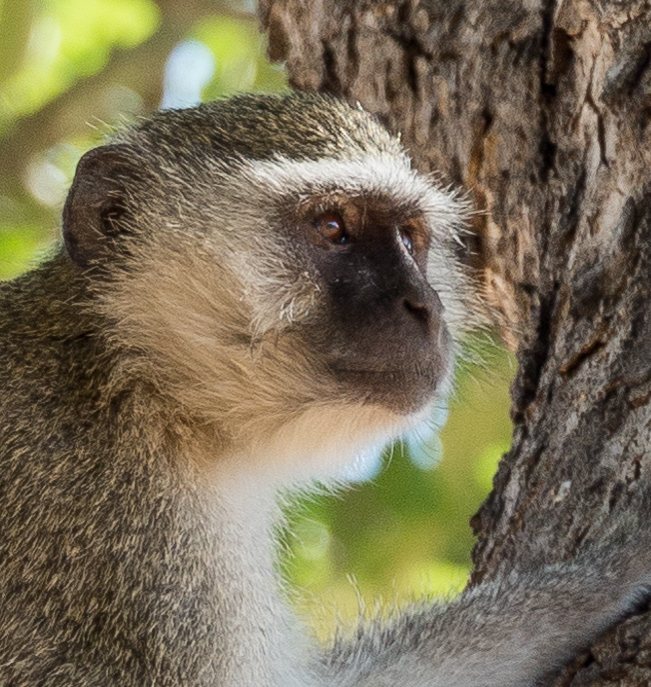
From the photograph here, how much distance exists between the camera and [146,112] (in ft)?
17.2

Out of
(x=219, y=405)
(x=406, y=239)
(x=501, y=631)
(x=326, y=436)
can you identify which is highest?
(x=406, y=239)

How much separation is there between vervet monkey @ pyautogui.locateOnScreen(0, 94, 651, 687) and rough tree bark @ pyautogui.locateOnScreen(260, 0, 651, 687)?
212 mm

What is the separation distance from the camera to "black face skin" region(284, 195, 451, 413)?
3.04m

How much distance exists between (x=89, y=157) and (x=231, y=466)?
3.18 ft

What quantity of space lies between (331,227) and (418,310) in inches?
15.1

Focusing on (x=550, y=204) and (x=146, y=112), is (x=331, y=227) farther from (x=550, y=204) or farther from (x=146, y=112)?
(x=146, y=112)

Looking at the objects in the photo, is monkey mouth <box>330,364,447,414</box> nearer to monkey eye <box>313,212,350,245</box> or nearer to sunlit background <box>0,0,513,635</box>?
monkey eye <box>313,212,350,245</box>

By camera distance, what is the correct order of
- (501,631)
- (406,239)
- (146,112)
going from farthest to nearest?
(146,112)
(406,239)
(501,631)

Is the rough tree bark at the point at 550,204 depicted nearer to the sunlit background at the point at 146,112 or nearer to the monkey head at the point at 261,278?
the monkey head at the point at 261,278

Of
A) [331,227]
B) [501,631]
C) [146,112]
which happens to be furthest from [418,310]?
[146,112]

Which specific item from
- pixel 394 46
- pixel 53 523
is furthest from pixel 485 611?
pixel 394 46

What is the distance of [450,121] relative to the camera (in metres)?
3.66

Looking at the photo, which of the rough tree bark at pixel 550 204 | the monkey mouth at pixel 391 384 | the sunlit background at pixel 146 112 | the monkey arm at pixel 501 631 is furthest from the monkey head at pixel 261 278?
the sunlit background at pixel 146 112

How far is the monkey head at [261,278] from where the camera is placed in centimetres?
312
